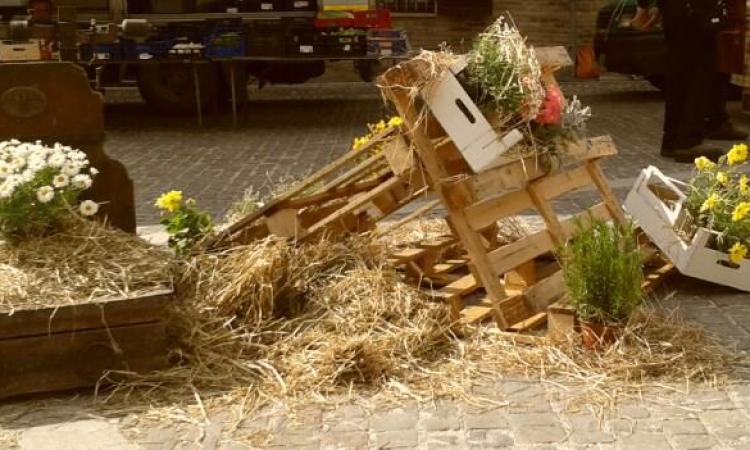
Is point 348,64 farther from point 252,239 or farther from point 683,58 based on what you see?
point 252,239

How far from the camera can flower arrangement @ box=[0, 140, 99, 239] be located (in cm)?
439

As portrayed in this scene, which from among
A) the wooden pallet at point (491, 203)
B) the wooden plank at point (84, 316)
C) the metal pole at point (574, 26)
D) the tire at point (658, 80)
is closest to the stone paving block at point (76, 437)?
the wooden plank at point (84, 316)

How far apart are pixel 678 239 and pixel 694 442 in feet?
5.79

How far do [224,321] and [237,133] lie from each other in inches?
318

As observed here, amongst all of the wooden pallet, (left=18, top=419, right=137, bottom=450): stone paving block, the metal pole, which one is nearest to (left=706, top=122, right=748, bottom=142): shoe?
the wooden pallet

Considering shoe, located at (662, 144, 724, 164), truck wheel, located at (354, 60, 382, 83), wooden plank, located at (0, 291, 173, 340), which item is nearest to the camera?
wooden plank, located at (0, 291, 173, 340)

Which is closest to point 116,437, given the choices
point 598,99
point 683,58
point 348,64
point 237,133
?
point 683,58

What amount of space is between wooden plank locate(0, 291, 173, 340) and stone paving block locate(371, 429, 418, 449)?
0.98 metres

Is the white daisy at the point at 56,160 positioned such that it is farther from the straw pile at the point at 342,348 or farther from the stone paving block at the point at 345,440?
the stone paving block at the point at 345,440

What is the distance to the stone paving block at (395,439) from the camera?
3.73m

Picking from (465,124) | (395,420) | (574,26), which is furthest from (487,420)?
(574,26)

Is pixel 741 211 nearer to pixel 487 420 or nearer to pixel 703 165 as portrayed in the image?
pixel 703 165

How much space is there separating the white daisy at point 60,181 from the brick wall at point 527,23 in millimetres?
14120

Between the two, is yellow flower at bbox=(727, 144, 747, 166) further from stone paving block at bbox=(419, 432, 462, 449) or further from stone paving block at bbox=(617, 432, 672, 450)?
stone paving block at bbox=(419, 432, 462, 449)
